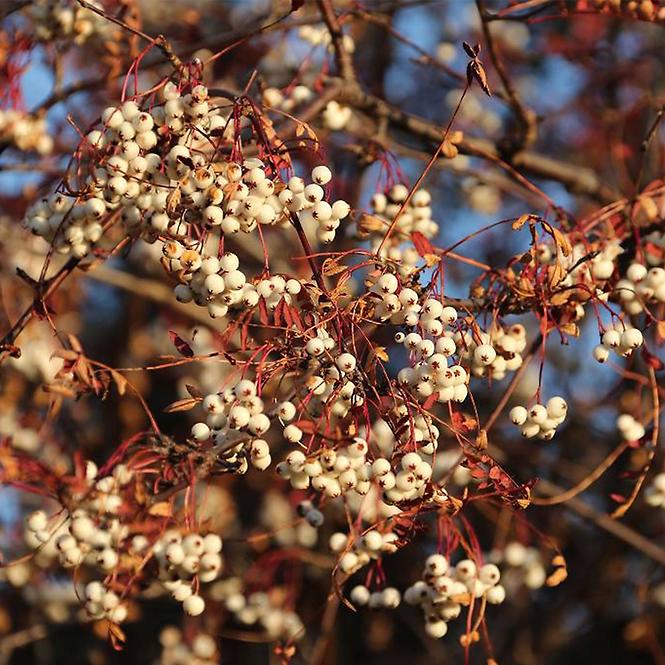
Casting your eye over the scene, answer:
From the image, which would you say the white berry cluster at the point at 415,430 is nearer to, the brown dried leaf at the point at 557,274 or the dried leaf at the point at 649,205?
the brown dried leaf at the point at 557,274

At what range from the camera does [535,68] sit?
6.71 metres

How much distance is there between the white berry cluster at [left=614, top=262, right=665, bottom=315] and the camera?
221 centimetres

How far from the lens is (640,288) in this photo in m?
2.23

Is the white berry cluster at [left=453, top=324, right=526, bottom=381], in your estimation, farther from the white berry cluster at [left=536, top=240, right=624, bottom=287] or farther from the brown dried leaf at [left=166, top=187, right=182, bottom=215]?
the brown dried leaf at [left=166, top=187, right=182, bottom=215]

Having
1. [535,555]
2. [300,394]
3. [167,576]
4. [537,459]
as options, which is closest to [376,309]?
[300,394]

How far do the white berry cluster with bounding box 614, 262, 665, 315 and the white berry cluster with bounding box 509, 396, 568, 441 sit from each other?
1.39 ft

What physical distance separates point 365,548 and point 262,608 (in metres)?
1.49

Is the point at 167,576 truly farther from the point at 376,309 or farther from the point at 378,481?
the point at 376,309

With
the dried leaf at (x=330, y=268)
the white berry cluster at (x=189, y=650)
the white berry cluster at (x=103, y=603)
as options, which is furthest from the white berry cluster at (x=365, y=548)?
the white berry cluster at (x=189, y=650)

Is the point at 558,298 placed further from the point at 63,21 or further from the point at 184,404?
the point at 63,21

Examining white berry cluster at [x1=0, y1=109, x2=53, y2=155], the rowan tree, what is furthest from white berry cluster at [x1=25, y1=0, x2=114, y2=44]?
white berry cluster at [x1=0, y1=109, x2=53, y2=155]

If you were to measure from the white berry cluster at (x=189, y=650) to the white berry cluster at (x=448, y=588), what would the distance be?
165 centimetres

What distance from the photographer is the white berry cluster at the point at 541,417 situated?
1.89 meters

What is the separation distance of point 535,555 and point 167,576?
1.74 meters
